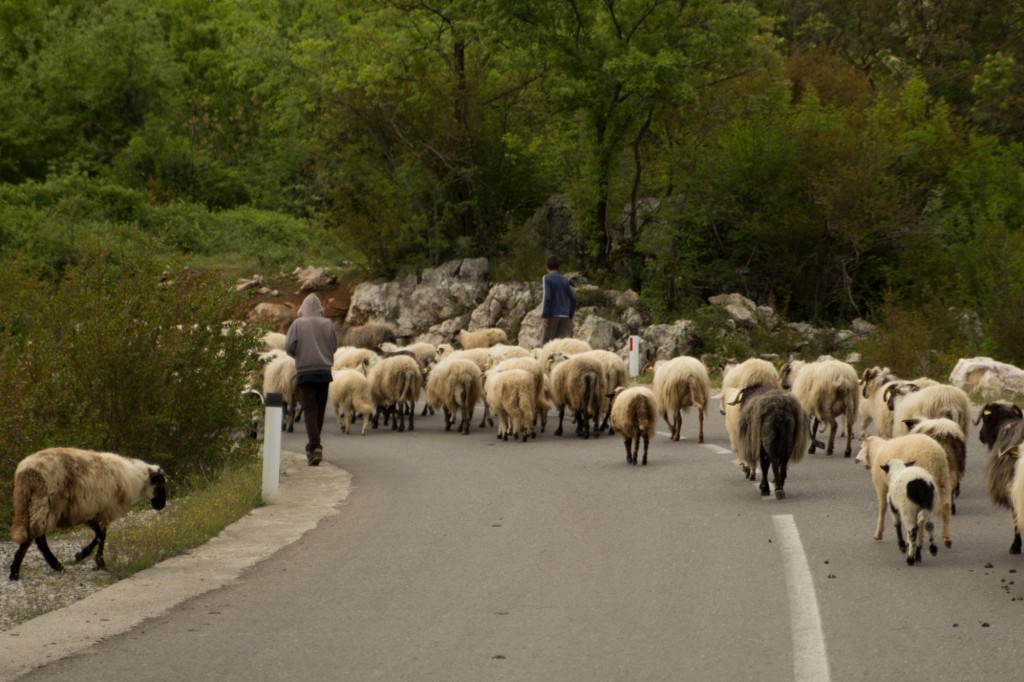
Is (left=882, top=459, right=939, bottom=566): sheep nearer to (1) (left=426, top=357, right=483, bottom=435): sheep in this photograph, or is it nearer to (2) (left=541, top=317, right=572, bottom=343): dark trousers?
(1) (left=426, top=357, right=483, bottom=435): sheep

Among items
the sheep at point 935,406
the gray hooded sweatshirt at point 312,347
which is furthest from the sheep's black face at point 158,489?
the sheep at point 935,406

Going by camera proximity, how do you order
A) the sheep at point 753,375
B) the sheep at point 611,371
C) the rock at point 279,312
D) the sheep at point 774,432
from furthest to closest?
the rock at point 279,312, the sheep at point 611,371, the sheep at point 753,375, the sheep at point 774,432

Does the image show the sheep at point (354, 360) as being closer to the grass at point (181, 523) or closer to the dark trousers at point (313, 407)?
the dark trousers at point (313, 407)

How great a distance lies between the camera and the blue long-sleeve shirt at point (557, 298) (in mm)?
23328

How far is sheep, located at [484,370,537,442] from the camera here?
712 inches

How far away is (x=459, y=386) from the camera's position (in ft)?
63.6

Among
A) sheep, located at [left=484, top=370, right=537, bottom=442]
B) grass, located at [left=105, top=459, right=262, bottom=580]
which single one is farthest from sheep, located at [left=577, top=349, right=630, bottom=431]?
grass, located at [left=105, top=459, right=262, bottom=580]

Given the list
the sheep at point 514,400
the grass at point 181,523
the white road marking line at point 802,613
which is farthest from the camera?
the sheep at point 514,400

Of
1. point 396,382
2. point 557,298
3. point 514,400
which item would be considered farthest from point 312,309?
point 557,298

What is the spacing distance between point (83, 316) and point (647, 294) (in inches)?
843

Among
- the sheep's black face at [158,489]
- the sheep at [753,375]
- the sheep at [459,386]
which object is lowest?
the sheep's black face at [158,489]

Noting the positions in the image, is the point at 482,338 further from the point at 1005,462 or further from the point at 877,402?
the point at 1005,462

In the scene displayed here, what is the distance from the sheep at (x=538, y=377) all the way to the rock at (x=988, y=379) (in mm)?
6373

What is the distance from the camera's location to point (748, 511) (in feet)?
39.1
